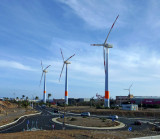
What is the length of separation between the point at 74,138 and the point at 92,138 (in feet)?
5.73

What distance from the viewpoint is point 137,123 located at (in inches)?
1912

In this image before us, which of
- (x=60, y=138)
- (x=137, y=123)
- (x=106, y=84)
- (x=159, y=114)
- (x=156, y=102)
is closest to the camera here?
(x=60, y=138)

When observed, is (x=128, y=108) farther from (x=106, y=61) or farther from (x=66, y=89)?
(x=66, y=89)

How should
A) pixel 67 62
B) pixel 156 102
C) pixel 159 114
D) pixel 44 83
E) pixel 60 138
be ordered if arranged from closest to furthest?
1. pixel 60 138
2. pixel 159 114
3. pixel 156 102
4. pixel 67 62
5. pixel 44 83

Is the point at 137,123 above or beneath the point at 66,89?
beneath

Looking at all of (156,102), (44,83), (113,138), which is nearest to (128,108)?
(156,102)

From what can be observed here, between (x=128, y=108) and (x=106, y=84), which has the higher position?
(x=106, y=84)

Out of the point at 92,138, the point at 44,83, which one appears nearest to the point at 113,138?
the point at 92,138

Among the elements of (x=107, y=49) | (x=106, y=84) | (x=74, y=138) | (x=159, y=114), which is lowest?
(x=159, y=114)

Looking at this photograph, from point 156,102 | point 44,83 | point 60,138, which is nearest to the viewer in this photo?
point 60,138

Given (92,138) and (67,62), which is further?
(67,62)

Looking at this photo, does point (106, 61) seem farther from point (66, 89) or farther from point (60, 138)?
point (60, 138)

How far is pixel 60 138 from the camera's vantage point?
60.5ft

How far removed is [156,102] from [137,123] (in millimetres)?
79482
